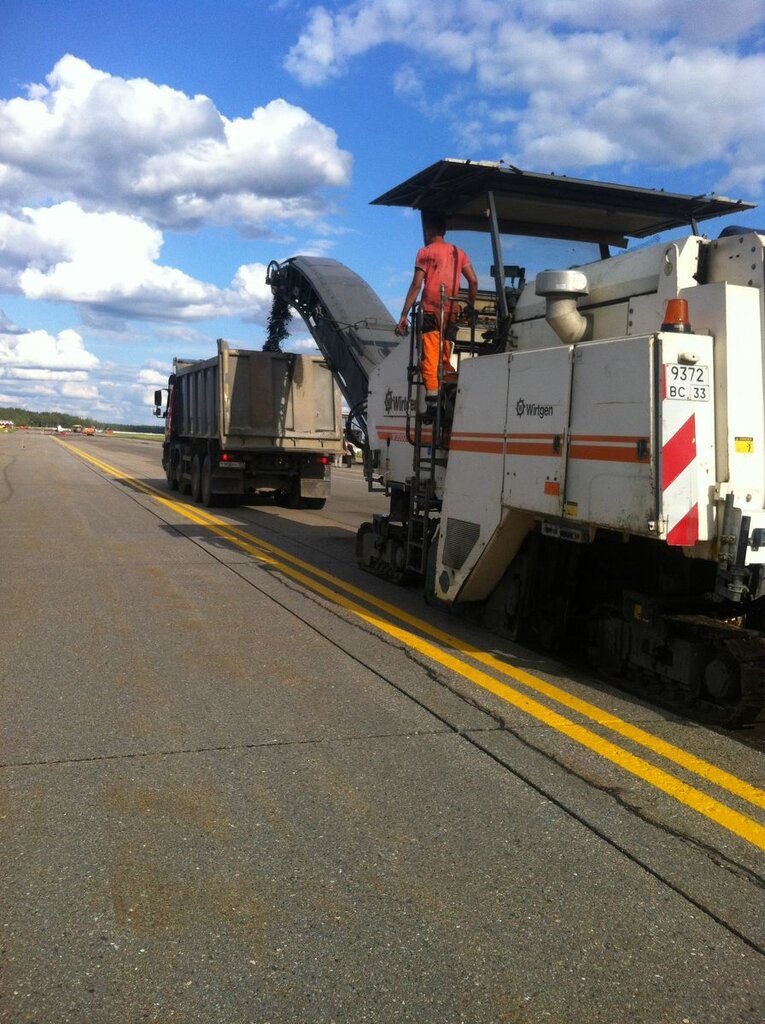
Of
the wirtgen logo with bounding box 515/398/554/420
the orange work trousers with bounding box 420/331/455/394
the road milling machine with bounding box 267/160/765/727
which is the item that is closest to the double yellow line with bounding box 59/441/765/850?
the road milling machine with bounding box 267/160/765/727

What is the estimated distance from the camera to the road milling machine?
4.78 meters

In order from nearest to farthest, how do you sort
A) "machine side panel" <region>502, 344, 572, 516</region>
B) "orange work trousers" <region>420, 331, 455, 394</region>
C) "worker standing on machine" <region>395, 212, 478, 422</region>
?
"machine side panel" <region>502, 344, 572, 516</region>, "worker standing on machine" <region>395, 212, 478, 422</region>, "orange work trousers" <region>420, 331, 455, 394</region>

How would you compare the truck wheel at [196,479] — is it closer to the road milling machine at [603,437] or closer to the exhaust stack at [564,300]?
the road milling machine at [603,437]

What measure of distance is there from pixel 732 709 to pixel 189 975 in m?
3.27

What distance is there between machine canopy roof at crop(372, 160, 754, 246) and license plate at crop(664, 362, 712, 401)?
9.38 ft

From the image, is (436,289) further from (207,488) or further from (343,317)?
(207,488)

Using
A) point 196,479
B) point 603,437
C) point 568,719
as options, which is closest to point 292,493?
point 196,479

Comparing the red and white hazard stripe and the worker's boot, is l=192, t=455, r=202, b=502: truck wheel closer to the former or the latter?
the worker's boot

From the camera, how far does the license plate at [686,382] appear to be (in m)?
4.73

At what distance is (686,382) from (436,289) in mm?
3367

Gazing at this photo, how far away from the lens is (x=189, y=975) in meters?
2.64

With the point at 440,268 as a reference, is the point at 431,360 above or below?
below

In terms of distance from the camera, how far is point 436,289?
303 inches

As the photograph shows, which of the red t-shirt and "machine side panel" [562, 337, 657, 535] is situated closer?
"machine side panel" [562, 337, 657, 535]
